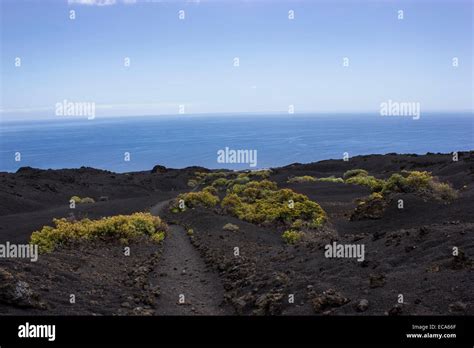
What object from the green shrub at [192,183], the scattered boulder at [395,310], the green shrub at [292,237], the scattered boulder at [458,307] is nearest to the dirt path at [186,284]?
the scattered boulder at [395,310]

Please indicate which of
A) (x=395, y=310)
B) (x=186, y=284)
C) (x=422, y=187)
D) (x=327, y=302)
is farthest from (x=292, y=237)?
(x=395, y=310)

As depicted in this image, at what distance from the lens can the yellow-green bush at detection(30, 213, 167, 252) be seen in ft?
48.0

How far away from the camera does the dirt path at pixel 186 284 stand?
8938 millimetres

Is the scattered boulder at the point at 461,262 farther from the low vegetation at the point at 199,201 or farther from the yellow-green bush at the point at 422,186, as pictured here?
the low vegetation at the point at 199,201

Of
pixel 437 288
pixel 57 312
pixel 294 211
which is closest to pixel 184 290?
pixel 57 312

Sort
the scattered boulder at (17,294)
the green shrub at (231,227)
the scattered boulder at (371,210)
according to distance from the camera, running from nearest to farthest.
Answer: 1. the scattered boulder at (17,294)
2. the green shrub at (231,227)
3. the scattered boulder at (371,210)

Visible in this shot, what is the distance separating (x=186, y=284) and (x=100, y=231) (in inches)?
247

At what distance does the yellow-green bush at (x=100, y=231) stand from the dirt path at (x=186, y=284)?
4.73 ft

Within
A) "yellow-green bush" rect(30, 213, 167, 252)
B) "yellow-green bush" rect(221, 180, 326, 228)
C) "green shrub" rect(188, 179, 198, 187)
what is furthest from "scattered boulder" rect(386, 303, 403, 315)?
"green shrub" rect(188, 179, 198, 187)

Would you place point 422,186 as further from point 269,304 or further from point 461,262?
point 269,304

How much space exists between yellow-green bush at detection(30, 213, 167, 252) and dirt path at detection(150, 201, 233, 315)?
1440 mm

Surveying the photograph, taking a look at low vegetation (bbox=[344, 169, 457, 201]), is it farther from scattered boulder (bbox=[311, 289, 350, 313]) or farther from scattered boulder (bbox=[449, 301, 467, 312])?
scattered boulder (bbox=[449, 301, 467, 312])

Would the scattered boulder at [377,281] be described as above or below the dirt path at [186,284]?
above
